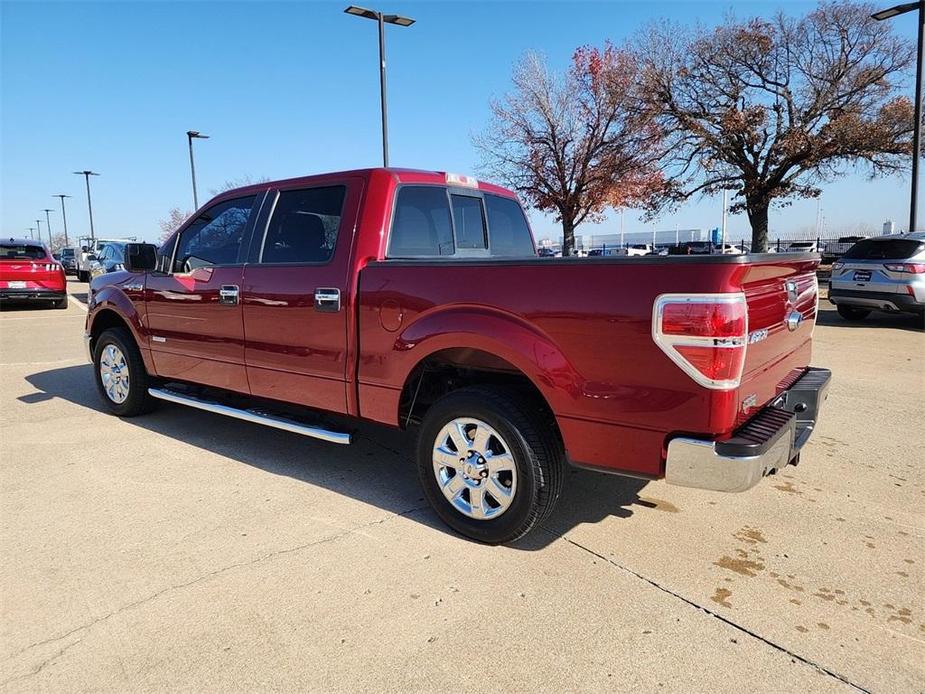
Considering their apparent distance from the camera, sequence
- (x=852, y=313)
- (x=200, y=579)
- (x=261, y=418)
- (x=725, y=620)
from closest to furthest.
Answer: (x=725, y=620) → (x=200, y=579) → (x=261, y=418) → (x=852, y=313)

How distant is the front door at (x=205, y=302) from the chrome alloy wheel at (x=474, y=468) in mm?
1907

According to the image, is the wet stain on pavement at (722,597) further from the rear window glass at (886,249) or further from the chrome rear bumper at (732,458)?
the rear window glass at (886,249)

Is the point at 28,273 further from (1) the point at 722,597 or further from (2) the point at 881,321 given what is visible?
(2) the point at 881,321

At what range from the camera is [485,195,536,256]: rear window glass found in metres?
4.77

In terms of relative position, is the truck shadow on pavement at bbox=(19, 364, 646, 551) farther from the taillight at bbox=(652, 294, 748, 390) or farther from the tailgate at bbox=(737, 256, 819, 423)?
the taillight at bbox=(652, 294, 748, 390)

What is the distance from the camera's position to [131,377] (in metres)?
5.59

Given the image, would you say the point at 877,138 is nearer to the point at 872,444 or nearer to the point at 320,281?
the point at 872,444

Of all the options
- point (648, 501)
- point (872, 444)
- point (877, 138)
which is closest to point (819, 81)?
point (877, 138)

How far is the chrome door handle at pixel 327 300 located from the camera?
12.4 ft

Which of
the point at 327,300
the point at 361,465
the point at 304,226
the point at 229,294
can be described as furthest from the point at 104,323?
the point at 327,300

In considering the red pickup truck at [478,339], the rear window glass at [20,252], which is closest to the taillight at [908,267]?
the red pickup truck at [478,339]

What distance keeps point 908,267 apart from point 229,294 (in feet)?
34.5

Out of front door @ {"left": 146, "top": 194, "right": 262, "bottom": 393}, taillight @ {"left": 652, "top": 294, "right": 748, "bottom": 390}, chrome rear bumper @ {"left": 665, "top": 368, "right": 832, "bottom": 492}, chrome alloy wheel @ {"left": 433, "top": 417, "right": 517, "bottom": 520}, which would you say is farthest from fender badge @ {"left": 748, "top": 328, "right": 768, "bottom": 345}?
front door @ {"left": 146, "top": 194, "right": 262, "bottom": 393}

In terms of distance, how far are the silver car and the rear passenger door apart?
32.8ft
